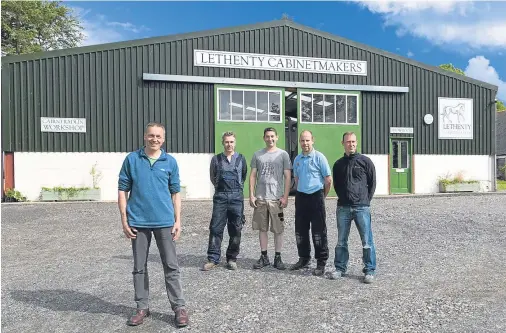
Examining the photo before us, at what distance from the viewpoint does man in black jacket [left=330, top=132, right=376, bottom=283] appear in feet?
17.3

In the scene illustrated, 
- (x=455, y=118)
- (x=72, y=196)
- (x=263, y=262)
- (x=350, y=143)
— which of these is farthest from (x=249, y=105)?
(x=350, y=143)

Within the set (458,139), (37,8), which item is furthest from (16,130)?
(37,8)

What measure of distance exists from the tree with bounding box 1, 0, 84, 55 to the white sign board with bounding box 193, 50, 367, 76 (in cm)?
2188

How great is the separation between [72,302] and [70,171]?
36.4 feet

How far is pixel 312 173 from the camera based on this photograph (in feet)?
18.3

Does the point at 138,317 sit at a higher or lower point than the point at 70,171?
lower

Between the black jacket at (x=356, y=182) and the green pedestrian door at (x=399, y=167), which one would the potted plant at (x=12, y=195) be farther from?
the green pedestrian door at (x=399, y=167)

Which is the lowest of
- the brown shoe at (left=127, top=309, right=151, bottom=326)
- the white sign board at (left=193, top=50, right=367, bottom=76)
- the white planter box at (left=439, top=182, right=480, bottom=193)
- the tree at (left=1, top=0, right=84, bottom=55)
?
the brown shoe at (left=127, top=309, right=151, bottom=326)

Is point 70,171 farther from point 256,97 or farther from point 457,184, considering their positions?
point 457,184

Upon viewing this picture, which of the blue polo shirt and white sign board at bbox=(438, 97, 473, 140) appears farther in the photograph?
white sign board at bbox=(438, 97, 473, 140)

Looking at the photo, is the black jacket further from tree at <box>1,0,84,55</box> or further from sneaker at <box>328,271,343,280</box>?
tree at <box>1,0,84,55</box>

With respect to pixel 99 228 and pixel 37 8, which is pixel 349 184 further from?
pixel 37 8

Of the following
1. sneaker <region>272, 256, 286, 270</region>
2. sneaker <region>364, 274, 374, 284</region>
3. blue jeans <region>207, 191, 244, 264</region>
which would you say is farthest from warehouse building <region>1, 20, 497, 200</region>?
sneaker <region>364, 274, 374, 284</region>

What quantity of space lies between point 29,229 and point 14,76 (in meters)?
7.03
